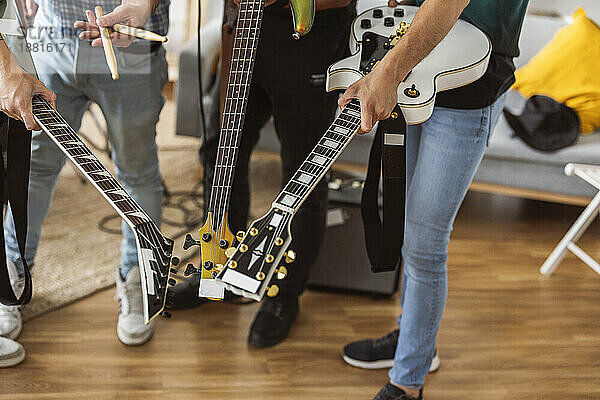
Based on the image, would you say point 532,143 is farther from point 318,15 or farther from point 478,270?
point 318,15

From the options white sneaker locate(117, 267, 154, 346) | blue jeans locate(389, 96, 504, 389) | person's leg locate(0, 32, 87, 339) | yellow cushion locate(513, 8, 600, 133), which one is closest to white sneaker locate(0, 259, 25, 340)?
person's leg locate(0, 32, 87, 339)

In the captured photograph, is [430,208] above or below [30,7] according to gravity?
below

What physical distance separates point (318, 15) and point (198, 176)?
1.49 m

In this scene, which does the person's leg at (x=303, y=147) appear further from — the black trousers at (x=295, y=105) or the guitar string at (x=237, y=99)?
the guitar string at (x=237, y=99)

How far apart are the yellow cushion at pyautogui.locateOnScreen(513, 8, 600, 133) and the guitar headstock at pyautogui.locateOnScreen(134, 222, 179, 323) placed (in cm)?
213

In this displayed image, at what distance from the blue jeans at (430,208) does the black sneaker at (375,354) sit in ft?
0.61

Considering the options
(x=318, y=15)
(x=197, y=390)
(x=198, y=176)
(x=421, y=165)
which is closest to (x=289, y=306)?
(x=197, y=390)

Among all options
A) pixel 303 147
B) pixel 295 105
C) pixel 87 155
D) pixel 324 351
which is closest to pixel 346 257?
pixel 324 351

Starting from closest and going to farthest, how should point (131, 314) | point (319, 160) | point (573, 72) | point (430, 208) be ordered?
point (319, 160)
point (430, 208)
point (131, 314)
point (573, 72)

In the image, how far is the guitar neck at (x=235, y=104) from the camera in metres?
1.12

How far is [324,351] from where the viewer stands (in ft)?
6.25

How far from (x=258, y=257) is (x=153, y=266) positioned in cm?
18

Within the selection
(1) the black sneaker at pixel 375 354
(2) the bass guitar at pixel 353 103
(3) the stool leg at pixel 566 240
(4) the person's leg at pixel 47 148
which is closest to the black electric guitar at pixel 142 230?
(2) the bass guitar at pixel 353 103

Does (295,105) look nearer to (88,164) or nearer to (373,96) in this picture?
(373,96)
